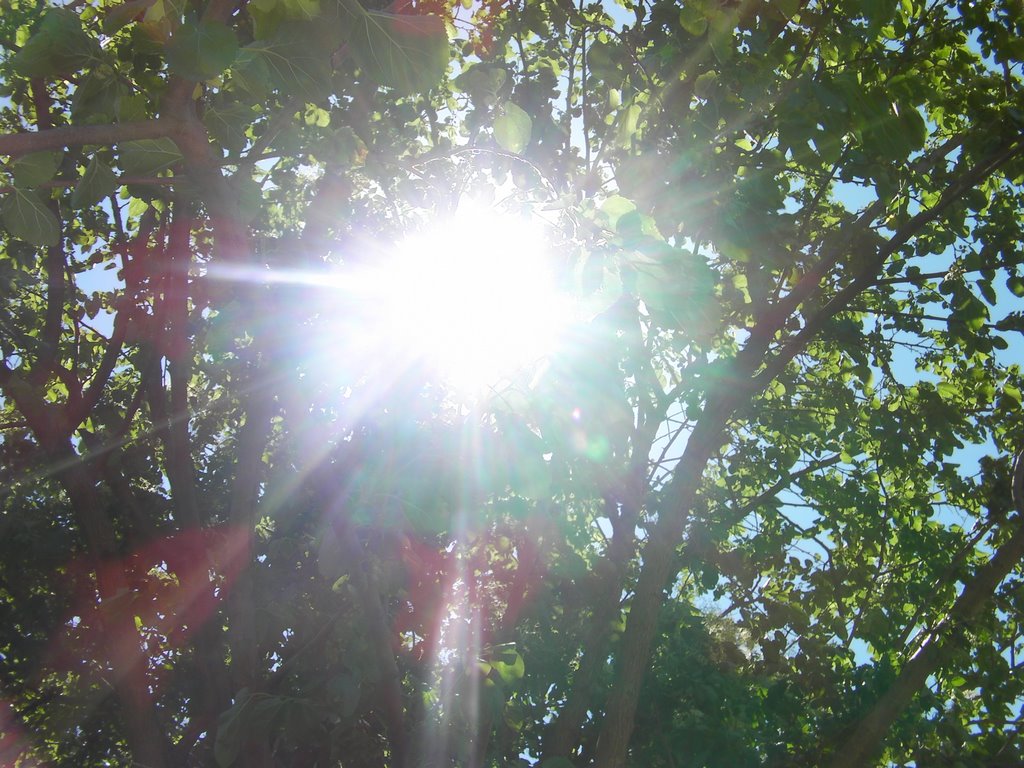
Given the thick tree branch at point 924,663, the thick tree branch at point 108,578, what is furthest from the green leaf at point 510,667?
the thick tree branch at point 108,578

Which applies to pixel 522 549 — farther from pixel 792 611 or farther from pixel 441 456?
pixel 441 456

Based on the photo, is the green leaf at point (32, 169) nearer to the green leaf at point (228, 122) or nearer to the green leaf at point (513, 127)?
the green leaf at point (228, 122)

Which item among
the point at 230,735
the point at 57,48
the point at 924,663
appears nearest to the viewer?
the point at 57,48

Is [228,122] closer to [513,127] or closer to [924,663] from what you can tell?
[513,127]

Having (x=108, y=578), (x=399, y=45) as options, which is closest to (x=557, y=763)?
(x=108, y=578)

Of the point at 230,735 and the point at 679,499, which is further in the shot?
the point at 679,499

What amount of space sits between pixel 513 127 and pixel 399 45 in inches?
22.1

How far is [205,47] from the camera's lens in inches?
68.2

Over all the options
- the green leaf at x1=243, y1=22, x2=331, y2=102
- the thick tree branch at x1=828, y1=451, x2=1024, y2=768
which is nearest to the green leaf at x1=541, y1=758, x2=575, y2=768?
the thick tree branch at x1=828, y1=451, x2=1024, y2=768

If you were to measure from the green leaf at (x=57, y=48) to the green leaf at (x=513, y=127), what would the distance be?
3.37 ft

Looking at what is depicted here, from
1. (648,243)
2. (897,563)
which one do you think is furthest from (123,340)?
(897,563)

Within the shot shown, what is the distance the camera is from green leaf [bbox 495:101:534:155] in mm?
2189

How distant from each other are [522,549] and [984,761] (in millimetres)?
3749

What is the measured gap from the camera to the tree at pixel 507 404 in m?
2.03
